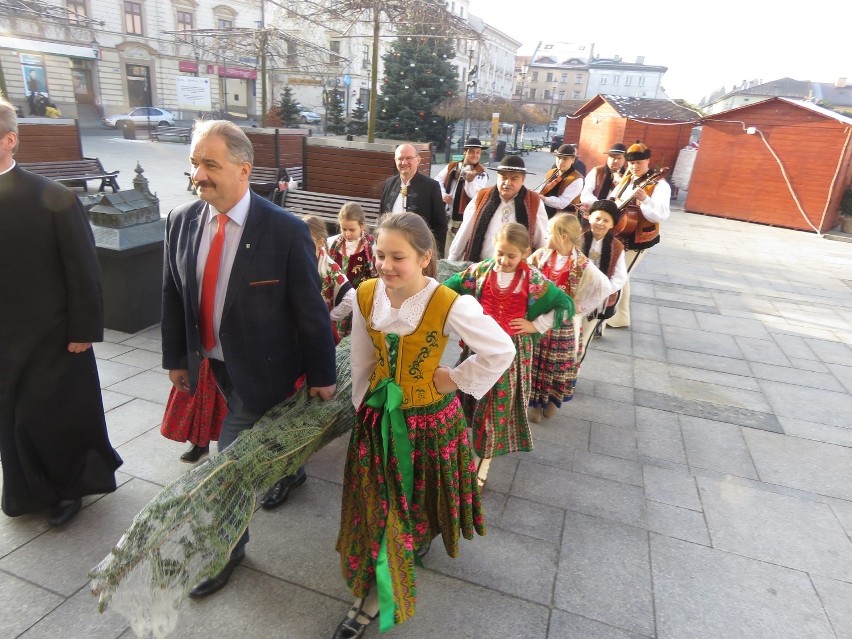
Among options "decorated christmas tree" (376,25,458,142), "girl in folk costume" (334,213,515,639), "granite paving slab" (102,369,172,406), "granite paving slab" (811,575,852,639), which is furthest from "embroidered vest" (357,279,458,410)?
"decorated christmas tree" (376,25,458,142)

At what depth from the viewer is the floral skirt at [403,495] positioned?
7.43 ft

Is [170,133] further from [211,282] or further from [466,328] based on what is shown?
[466,328]

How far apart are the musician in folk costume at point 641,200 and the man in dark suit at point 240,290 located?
4.07m

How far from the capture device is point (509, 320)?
127 inches

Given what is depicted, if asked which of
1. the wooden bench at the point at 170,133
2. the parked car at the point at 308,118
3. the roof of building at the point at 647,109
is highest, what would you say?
the roof of building at the point at 647,109

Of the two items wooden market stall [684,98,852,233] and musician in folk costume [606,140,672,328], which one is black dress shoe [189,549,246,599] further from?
wooden market stall [684,98,852,233]

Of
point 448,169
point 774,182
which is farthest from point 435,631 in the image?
point 774,182

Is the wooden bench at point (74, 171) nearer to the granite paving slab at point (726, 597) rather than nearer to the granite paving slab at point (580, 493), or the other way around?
the granite paving slab at point (580, 493)

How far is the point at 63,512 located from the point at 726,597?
11.5ft

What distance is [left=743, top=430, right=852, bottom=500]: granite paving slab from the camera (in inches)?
150

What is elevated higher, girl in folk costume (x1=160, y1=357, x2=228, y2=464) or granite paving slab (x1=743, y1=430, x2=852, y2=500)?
girl in folk costume (x1=160, y1=357, x2=228, y2=464)

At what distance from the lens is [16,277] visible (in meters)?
2.54

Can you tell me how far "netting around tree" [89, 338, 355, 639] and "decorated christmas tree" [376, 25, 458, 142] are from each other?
21.5m

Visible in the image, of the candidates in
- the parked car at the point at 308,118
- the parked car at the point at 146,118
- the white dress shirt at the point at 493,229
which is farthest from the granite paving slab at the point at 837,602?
the parked car at the point at 308,118
